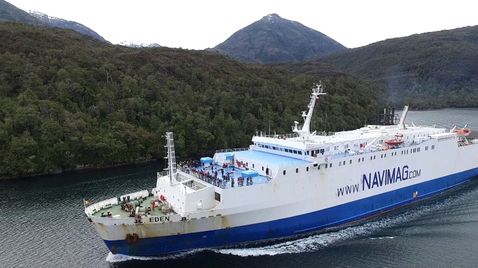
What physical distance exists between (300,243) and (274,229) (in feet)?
6.05

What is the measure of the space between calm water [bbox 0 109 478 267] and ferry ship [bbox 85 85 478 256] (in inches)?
34.1

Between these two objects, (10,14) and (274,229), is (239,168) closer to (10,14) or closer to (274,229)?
(274,229)

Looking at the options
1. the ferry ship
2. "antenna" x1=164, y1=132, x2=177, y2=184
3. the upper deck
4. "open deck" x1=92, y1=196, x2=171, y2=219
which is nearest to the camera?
the ferry ship

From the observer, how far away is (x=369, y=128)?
35969 mm

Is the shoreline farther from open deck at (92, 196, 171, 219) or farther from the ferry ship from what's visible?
open deck at (92, 196, 171, 219)

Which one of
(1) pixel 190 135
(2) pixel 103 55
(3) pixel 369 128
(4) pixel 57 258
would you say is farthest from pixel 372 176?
(2) pixel 103 55

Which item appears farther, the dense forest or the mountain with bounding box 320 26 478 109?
the mountain with bounding box 320 26 478 109

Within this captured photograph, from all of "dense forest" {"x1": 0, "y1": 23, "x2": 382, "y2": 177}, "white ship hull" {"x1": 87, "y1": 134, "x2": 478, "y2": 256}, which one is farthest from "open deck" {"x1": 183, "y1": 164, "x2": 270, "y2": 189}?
"dense forest" {"x1": 0, "y1": 23, "x2": 382, "y2": 177}

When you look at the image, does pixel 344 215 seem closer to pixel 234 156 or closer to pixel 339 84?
pixel 234 156

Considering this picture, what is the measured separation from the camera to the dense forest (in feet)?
146

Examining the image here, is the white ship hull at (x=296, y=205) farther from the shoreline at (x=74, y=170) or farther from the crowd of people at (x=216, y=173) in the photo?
Result: the shoreline at (x=74, y=170)

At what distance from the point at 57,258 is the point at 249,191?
11.1 meters

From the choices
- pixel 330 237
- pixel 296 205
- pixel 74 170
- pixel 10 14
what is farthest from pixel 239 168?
pixel 10 14

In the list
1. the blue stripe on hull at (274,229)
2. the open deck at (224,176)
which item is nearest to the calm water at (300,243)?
the blue stripe on hull at (274,229)
